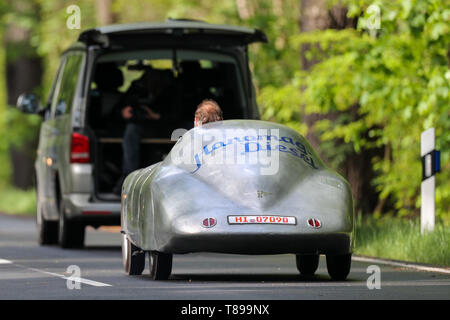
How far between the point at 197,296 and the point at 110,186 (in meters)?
7.30

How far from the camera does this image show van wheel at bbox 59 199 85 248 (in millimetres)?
18281

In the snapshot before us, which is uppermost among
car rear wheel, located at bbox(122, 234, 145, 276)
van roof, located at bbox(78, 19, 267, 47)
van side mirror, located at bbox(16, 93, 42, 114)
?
van roof, located at bbox(78, 19, 267, 47)

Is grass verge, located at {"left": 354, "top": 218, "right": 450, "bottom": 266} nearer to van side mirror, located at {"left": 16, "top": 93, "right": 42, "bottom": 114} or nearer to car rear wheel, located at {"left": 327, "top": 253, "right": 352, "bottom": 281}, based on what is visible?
car rear wheel, located at {"left": 327, "top": 253, "right": 352, "bottom": 281}

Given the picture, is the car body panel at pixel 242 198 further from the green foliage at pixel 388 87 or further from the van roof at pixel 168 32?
the green foliage at pixel 388 87

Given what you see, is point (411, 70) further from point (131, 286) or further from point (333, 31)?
point (131, 286)

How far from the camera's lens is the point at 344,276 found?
42.0 ft

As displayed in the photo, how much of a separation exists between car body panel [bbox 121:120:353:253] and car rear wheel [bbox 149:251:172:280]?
6.7 inches

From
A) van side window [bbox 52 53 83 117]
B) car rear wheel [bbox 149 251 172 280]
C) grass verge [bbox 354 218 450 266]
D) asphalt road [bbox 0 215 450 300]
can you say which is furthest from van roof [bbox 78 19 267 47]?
car rear wheel [bbox 149 251 172 280]

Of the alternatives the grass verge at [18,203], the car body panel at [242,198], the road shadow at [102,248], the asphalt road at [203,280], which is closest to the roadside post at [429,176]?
the asphalt road at [203,280]

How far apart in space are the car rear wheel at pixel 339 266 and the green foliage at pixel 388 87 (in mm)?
5404

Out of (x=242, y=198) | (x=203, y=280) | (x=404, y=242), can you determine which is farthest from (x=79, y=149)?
(x=242, y=198)

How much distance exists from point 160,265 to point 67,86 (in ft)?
20.5
